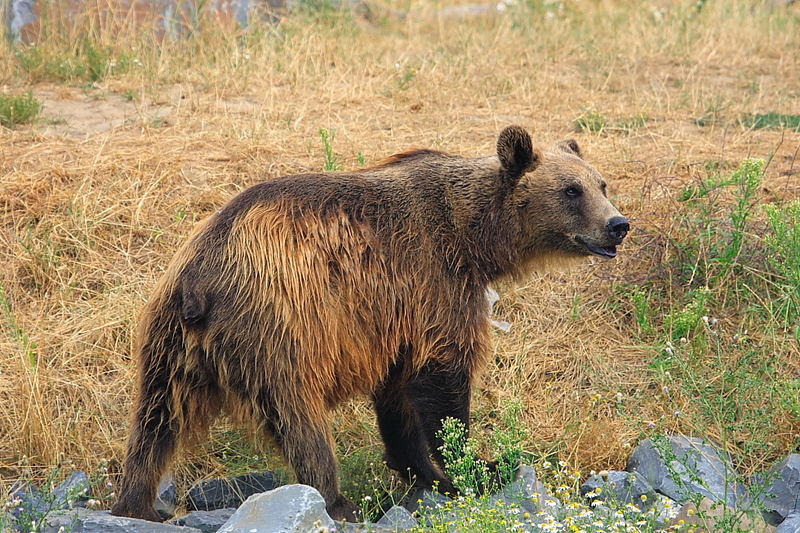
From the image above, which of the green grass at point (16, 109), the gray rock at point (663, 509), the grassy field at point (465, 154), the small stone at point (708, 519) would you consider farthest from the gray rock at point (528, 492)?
the green grass at point (16, 109)

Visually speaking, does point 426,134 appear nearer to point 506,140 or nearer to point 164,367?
point 506,140

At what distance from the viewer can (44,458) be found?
555cm

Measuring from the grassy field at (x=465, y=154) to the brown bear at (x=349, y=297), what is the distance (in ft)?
2.55

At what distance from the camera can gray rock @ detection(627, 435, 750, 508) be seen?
17.0ft

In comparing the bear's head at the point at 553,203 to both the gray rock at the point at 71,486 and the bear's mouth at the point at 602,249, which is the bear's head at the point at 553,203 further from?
the gray rock at the point at 71,486

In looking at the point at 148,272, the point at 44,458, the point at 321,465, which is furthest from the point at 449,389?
the point at 148,272

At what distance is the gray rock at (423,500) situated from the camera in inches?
201

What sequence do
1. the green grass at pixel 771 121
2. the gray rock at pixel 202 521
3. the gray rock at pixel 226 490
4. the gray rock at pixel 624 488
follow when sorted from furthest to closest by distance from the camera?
the green grass at pixel 771 121
the gray rock at pixel 226 490
the gray rock at pixel 624 488
the gray rock at pixel 202 521

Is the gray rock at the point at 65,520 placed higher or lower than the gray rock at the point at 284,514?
lower

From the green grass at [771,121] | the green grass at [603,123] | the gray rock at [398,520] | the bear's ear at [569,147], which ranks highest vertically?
the bear's ear at [569,147]

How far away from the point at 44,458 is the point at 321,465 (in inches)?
72.6

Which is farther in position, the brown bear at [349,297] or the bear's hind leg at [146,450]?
the bear's hind leg at [146,450]

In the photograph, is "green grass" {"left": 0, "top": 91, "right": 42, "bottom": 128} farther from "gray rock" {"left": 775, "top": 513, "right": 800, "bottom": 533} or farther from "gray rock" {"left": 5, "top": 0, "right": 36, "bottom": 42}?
"gray rock" {"left": 775, "top": 513, "right": 800, "bottom": 533}

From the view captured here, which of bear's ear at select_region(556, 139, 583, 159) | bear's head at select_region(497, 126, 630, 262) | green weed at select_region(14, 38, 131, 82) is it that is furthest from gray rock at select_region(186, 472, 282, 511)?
green weed at select_region(14, 38, 131, 82)
